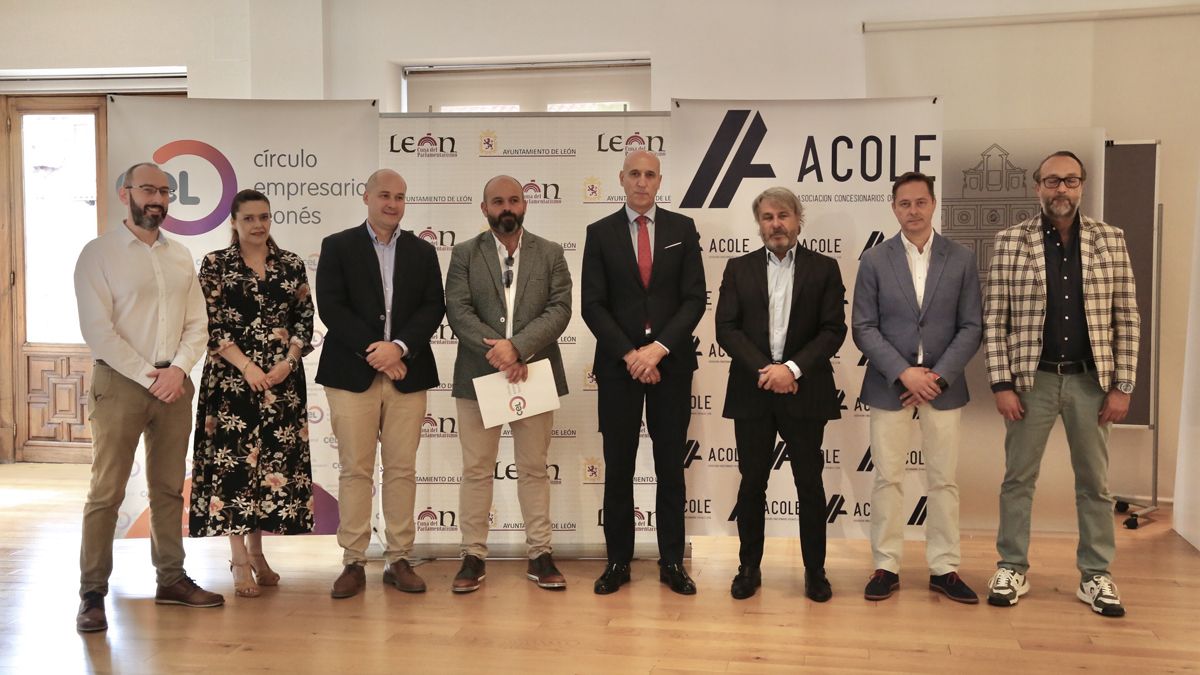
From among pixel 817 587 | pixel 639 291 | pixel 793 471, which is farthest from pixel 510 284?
pixel 817 587

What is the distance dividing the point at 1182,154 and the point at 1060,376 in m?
2.75

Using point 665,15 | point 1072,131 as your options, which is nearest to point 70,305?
point 665,15

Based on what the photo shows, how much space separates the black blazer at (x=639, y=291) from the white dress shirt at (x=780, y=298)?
0.95 ft

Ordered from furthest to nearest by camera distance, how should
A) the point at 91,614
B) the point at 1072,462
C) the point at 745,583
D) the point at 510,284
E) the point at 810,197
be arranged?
the point at 810,197 → the point at 510,284 → the point at 745,583 → the point at 1072,462 → the point at 91,614

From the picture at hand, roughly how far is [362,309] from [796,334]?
1.80 m

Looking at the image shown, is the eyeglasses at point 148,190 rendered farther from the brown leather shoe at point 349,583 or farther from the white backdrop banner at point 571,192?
the brown leather shoe at point 349,583

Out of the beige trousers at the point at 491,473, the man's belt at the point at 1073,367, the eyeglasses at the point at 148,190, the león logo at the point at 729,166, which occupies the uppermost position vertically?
the león logo at the point at 729,166

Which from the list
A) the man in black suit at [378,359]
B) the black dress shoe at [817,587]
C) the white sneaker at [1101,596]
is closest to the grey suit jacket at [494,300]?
the man in black suit at [378,359]

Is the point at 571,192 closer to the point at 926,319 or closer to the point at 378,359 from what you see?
the point at 378,359

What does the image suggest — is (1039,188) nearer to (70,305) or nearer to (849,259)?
(849,259)

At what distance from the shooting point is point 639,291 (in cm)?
404

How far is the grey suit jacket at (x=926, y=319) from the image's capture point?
3912 mm

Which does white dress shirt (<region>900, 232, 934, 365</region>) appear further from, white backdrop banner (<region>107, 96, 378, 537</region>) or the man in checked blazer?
white backdrop banner (<region>107, 96, 378, 537</region>)

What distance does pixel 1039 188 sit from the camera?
3.86 m
